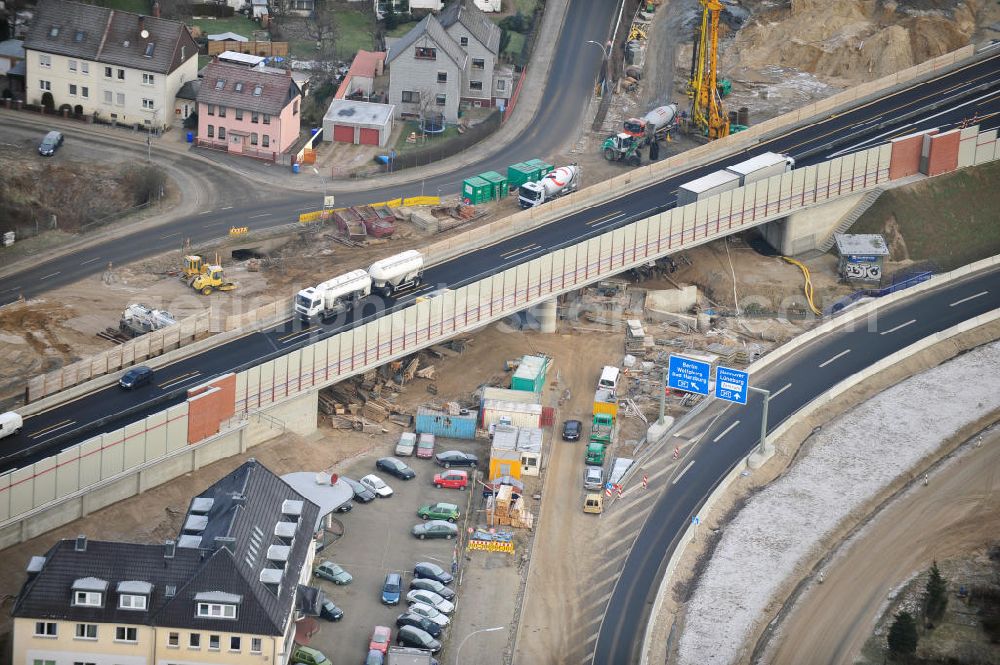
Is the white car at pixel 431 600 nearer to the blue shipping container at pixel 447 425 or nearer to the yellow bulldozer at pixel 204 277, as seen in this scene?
the blue shipping container at pixel 447 425

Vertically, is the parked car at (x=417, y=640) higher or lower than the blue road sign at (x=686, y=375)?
lower

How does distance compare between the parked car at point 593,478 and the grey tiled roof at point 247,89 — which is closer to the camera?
the parked car at point 593,478

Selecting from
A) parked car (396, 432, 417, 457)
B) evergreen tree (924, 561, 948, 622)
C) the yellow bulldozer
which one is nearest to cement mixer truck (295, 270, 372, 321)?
the yellow bulldozer

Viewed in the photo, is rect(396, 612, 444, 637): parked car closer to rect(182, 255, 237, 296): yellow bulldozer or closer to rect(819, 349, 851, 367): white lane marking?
rect(182, 255, 237, 296): yellow bulldozer

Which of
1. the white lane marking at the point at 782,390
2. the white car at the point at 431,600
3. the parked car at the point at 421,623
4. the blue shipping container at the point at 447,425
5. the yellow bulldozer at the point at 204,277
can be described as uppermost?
the yellow bulldozer at the point at 204,277

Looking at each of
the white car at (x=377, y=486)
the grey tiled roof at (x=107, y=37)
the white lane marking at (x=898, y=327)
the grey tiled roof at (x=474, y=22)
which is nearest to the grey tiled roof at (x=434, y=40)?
the grey tiled roof at (x=474, y=22)

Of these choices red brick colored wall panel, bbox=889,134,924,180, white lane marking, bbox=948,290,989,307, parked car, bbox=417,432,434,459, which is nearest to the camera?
parked car, bbox=417,432,434,459

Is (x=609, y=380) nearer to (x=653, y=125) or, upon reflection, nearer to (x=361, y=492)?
(x=361, y=492)
